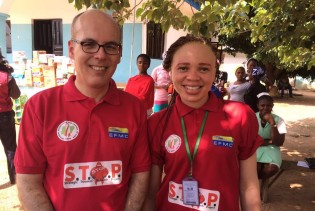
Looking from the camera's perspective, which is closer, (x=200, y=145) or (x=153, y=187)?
(x=200, y=145)

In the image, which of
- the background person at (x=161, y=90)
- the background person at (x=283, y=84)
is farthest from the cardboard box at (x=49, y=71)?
the background person at (x=283, y=84)

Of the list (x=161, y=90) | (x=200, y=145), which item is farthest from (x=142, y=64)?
(x=200, y=145)

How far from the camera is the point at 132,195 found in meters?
1.58

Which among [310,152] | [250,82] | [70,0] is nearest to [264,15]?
[250,82]

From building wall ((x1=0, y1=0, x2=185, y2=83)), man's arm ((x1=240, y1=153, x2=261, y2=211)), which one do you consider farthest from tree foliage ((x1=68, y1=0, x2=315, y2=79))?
building wall ((x1=0, y1=0, x2=185, y2=83))

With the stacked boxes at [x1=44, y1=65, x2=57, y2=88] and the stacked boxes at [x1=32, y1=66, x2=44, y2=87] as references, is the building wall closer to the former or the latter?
the stacked boxes at [x1=44, y1=65, x2=57, y2=88]

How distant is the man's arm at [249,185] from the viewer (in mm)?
1630

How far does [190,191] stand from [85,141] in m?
0.55

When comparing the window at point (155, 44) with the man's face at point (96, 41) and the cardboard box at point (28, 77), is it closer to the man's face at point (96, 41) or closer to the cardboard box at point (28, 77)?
the cardboard box at point (28, 77)

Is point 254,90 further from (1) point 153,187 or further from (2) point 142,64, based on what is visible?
(1) point 153,187

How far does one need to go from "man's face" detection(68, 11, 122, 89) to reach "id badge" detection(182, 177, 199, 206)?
63cm

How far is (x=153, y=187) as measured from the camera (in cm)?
170

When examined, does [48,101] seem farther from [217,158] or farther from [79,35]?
[217,158]

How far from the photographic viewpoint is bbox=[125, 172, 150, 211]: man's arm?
158 centimetres
